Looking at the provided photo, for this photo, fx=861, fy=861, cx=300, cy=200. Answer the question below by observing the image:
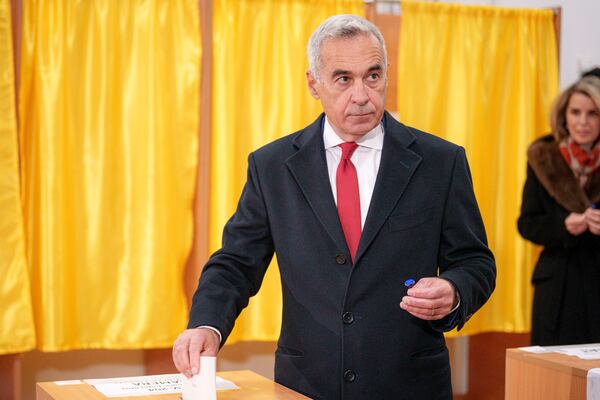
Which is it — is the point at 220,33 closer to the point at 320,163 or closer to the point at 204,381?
the point at 320,163

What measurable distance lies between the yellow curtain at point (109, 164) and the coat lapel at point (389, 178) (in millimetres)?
2307

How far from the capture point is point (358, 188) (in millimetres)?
2129

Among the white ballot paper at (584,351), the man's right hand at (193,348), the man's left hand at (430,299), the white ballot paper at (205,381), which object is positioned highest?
the man's left hand at (430,299)

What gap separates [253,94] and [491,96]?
4.54ft

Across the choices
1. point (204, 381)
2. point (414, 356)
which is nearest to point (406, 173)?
point (414, 356)

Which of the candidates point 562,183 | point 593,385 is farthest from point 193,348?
point 562,183

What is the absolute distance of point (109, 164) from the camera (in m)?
4.22

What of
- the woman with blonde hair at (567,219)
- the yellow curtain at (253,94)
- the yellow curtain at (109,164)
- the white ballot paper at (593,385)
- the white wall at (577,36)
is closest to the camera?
the white ballot paper at (593,385)

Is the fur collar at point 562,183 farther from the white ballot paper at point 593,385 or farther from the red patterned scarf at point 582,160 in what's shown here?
the white ballot paper at point 593,385

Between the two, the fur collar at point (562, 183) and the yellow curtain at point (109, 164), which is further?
the yellow curtain at point (109, 164)

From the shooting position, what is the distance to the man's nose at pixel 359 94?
79.9 inches

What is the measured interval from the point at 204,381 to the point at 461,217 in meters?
0.76

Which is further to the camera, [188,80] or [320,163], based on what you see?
[188,80]

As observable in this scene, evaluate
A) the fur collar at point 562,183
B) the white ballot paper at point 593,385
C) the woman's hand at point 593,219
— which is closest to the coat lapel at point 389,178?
the white ballot paper at point 593,385
